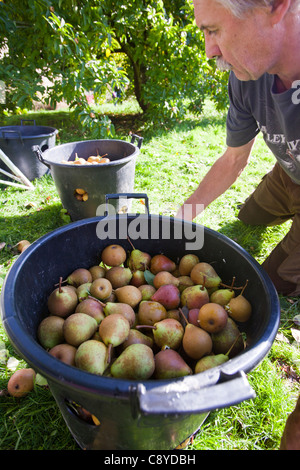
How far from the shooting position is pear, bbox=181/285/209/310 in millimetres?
1589

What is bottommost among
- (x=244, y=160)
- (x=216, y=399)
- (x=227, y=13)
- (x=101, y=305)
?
(x=101, y=305)

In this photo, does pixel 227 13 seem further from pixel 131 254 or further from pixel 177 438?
pixel 177 438

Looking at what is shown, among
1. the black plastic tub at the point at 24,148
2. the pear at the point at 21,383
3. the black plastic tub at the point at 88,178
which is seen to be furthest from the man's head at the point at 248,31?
the black plastic tub at the point at 24,148

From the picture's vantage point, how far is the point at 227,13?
1.24 m

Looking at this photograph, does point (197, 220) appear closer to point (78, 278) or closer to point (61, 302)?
point (78, 278)

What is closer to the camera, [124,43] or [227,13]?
[227,13]

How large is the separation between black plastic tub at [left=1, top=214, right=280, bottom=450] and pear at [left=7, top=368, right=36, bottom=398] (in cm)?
44

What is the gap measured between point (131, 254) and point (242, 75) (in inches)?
46.8

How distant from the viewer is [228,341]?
1401mm

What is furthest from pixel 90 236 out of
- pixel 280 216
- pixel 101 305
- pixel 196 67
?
pixel 196 67

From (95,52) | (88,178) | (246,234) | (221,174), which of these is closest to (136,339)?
(221,174)

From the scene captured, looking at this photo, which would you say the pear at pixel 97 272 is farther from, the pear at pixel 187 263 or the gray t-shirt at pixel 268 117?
the gray t-shirt at pixel 268 117
